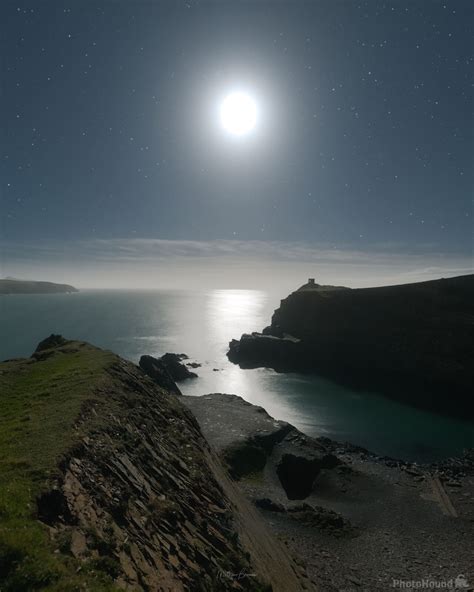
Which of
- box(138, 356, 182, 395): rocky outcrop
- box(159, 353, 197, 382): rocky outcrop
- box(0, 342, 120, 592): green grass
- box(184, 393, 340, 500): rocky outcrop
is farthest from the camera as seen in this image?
box(159, 353, 197, 382): rocky outcrop

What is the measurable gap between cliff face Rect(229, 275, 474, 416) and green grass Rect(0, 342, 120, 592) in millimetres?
71713

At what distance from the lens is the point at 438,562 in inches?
933

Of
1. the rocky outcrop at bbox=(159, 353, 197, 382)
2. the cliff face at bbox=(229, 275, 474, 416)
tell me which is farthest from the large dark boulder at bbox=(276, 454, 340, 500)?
the rocky outcrop at bbox=(159, 353, 197, 382)

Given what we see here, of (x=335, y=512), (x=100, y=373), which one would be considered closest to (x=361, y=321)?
(x=335, y=512)

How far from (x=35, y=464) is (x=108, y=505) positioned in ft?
9.11

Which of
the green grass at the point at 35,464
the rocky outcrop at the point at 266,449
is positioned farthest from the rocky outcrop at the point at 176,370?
the green grass at the point at 35,464

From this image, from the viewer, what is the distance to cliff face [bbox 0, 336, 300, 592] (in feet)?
24.7

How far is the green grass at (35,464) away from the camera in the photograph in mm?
6723

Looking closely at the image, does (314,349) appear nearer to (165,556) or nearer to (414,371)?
(414,371)

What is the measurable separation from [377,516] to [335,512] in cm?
410

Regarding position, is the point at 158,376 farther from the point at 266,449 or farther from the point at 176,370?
the point at 266,449

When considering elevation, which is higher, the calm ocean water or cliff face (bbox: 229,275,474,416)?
cliff face (bbox: 229,275,474,416)

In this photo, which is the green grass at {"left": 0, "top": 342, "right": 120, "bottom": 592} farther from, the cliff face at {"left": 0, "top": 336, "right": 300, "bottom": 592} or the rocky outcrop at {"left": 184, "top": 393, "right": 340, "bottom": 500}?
the rocky outcrop at {"left": 184, "top": 393, "right": 340, "bottom": 500}

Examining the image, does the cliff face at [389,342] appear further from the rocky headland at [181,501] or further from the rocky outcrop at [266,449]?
the rocky outcrop at [266,449]
